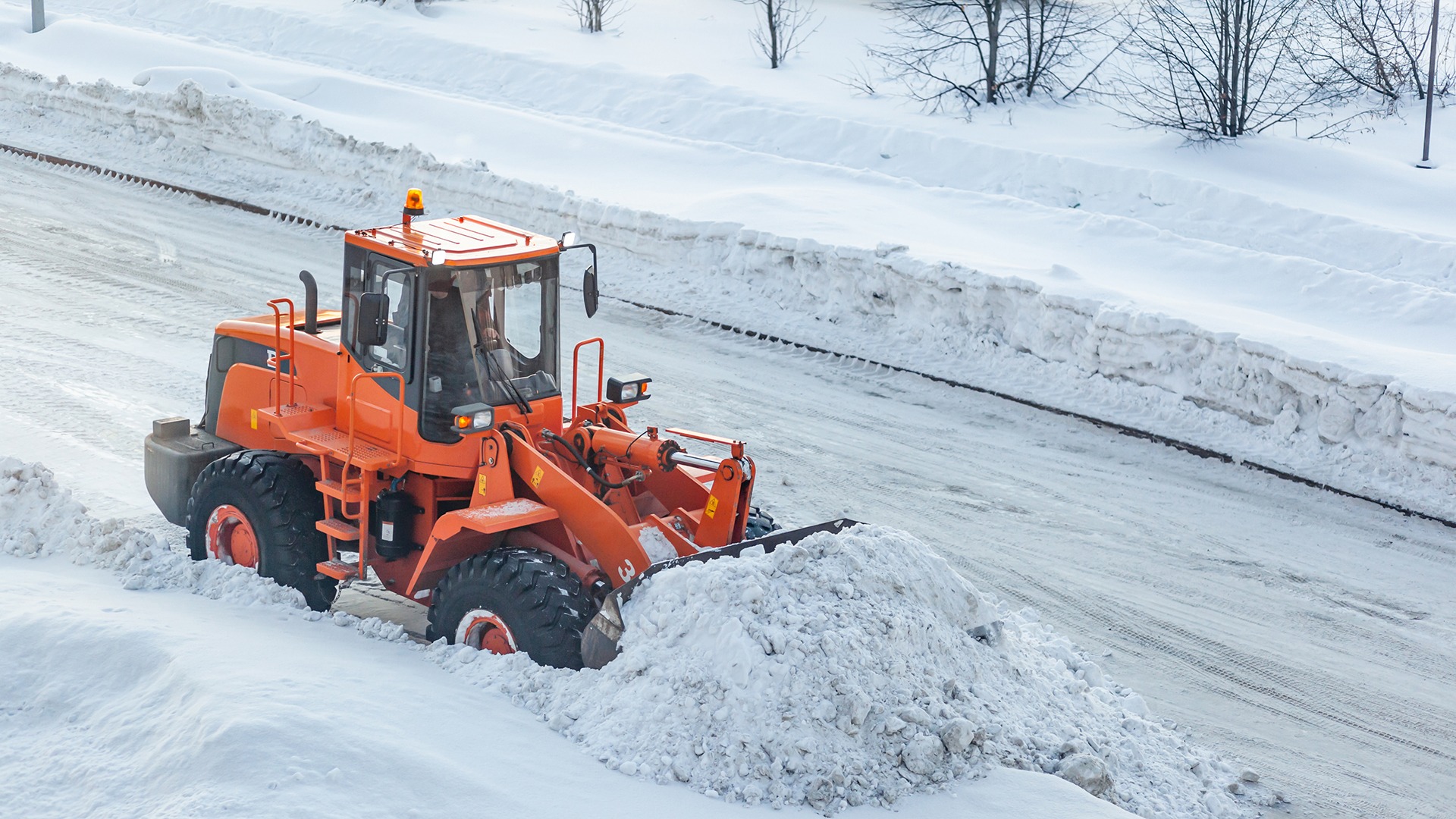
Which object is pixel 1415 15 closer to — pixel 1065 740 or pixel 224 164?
pixel 224 164

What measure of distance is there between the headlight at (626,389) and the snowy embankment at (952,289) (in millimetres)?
5642

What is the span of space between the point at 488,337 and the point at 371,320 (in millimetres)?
762

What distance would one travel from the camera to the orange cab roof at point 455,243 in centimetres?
746

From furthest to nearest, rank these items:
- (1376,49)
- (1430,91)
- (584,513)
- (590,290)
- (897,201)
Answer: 1. (1376,49)
2. (1430,91)
3. (897,201)
4. (590,290)
5. (584,513)

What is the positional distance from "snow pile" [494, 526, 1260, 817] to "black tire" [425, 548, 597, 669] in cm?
15

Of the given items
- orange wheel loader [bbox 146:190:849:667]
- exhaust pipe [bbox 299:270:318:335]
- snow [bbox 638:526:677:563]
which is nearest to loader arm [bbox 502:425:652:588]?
orange wheel loader [bbox 146:190:849:667]

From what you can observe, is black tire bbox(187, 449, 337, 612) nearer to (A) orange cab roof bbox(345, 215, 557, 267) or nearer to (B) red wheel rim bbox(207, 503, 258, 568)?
(B) red wheel rim bbox(207, 503, 258, 568)

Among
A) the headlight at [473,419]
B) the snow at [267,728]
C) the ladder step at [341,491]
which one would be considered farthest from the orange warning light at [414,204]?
the snow at [267,728]

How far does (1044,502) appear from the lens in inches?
422

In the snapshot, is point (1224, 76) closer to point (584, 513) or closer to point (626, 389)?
point (626, 389)

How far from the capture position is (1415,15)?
24.2m

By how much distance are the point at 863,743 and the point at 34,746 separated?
144 inches

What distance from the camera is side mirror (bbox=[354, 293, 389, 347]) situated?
7102 mm

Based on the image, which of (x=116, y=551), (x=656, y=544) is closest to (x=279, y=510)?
(x=116, y=551)
